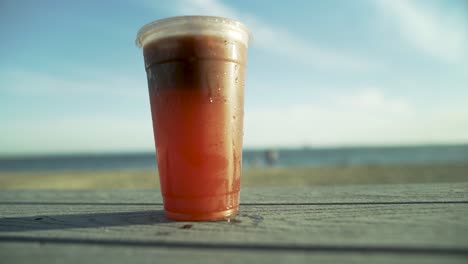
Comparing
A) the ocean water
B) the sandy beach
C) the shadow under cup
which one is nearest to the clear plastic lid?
the shadow under cup

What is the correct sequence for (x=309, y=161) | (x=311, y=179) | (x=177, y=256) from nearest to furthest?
(x=177, y=256), (x=311, y=179), (x=309, y=161)

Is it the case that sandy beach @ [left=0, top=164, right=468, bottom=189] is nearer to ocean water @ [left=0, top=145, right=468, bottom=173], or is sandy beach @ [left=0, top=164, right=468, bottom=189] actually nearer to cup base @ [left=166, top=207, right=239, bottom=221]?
ocean water @ [left=0, top=145, right=468, bottom=173]

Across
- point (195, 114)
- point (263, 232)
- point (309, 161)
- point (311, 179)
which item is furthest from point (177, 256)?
point (309, 161)

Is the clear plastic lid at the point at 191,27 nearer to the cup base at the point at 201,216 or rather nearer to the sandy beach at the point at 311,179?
the cup base at the point at 201,216

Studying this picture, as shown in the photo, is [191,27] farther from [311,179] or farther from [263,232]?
[311,179]

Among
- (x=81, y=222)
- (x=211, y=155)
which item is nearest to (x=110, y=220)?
(x=81, y=222)

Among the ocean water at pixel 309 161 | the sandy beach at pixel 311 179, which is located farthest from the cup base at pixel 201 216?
the ocean water at pixel 309 161
